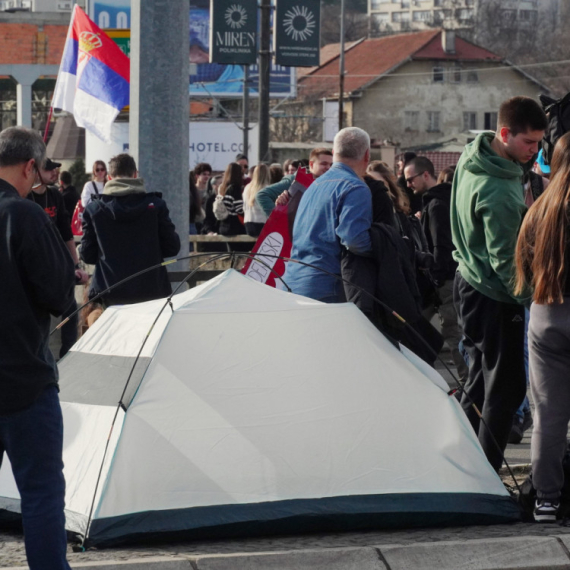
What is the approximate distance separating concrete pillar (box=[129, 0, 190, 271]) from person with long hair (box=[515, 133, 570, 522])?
378 centimetres

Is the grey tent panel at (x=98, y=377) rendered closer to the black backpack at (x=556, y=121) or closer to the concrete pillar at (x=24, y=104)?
the black backpack at (x=556, y=121)

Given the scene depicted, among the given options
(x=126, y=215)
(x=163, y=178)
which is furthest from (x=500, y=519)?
(x=163, y=178)

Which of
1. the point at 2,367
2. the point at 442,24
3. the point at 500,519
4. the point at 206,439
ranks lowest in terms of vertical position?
the point at 500,519

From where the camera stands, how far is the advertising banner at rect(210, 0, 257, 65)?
27.1 metres

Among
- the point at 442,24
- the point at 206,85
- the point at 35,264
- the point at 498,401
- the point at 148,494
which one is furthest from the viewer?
the point at 442,24

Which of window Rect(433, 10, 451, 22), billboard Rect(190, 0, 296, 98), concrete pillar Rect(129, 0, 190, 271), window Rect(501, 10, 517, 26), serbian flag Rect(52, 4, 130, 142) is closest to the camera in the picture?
concrete pillar Rect(129, 0, 190, 271)

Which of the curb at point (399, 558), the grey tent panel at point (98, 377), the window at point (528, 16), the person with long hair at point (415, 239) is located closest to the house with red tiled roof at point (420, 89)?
the window at point (528, 16)

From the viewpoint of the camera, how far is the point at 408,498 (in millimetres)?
5242

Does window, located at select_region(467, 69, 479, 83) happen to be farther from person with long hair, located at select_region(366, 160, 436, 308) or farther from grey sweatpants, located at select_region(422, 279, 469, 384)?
person with long hair, located at select_region(366, 160, 436, 308)

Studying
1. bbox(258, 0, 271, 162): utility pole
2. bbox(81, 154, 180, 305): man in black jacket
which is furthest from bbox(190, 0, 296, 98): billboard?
bbox(81, 154, 180, 305): man in black jacket

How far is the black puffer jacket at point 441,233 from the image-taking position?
802cm

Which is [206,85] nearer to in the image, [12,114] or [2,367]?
[12,114]

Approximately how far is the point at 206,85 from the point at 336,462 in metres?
47.9

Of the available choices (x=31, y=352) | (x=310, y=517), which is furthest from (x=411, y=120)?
(x=31, y=352)
